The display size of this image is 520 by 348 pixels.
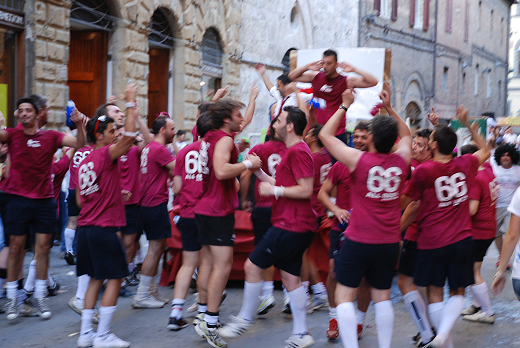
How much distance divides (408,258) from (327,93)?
2.81 meters

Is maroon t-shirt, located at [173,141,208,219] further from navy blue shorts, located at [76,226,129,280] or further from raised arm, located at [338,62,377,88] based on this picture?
raised arm, located at [338,62,377,88]

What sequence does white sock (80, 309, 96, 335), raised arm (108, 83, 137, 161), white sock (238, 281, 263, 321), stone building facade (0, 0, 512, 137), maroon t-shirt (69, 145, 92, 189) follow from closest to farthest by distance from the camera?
raised arm (108, 83, 137, 161), white sock (80, 309, 96, 335), white sock (238, 281, 263, 321), maroon t-shirt (69, 145, 92, 189), stone building facade (0, 0, 512, 137)

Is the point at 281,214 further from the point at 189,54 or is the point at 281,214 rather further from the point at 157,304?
the point at 189,54

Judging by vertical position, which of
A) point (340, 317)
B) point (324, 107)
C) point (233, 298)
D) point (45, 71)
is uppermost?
point (45, 71)

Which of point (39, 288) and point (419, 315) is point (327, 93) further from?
point (39, 288)

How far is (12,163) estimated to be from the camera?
5902 mm

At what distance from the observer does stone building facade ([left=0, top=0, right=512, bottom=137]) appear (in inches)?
420

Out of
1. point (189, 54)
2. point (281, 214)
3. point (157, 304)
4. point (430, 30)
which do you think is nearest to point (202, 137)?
point (281, 214)

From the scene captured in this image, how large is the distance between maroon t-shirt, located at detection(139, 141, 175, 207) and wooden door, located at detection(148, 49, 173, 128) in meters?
8.46

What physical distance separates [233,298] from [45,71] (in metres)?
6.17

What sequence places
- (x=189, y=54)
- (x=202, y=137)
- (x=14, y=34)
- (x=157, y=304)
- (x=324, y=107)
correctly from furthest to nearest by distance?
(x=189, y=54), (x=14, y=34), (x=324, y=107), (x=157, y=304), (x=202, y=137)

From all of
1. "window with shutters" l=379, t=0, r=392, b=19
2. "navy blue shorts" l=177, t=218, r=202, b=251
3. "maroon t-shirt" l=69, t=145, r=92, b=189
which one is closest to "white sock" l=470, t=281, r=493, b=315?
"navy blue shorts" l=177, t=218, r=202, b=251

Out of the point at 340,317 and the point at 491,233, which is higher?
the point at 491,233

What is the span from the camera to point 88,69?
A: 42.5ft
